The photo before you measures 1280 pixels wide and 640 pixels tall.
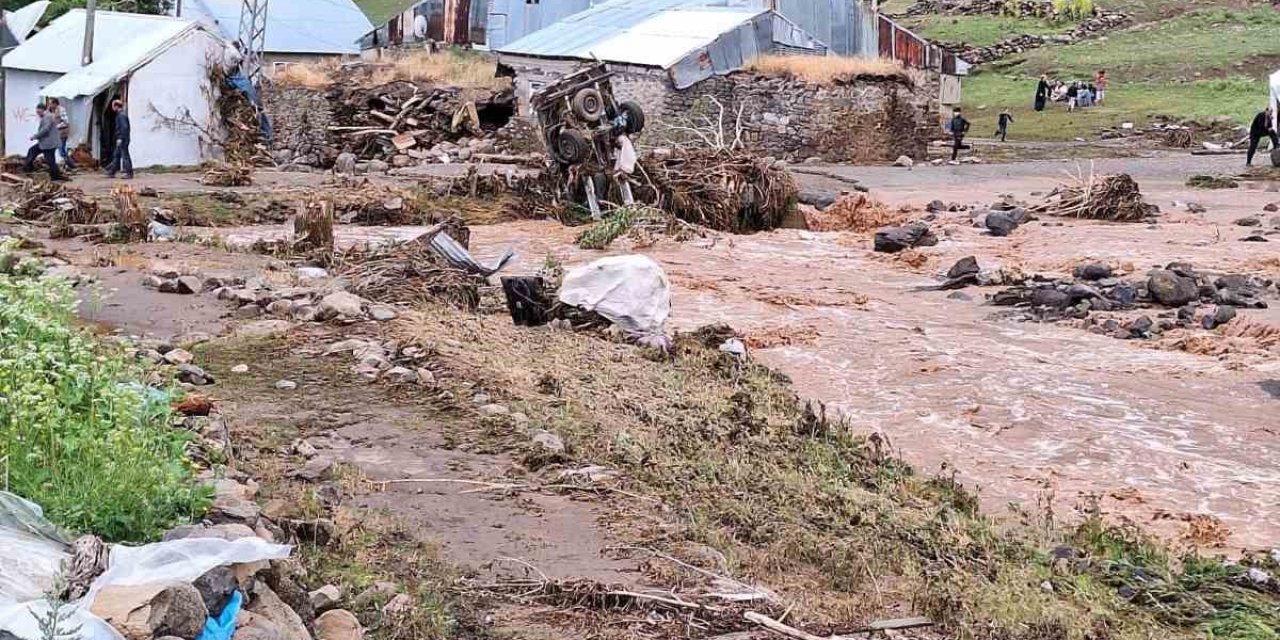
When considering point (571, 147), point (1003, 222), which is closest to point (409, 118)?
point (571, 147)

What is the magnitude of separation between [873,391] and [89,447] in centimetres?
648

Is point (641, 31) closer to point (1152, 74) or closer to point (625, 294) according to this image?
point (1152, 74)

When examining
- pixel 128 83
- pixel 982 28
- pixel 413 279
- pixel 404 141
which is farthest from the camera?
pixel 982 28

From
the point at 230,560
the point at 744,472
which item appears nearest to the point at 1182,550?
the point at 744,472

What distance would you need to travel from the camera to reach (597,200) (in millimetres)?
19125

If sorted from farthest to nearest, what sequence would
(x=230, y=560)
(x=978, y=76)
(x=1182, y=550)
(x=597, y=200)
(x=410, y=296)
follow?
(x=978, y=76), (x=597, y=200), (x=410, y=296), (x=1182, y=550), (x=230, y=560)

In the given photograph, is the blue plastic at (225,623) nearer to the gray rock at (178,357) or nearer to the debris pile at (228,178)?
the gray rock at (178,357)

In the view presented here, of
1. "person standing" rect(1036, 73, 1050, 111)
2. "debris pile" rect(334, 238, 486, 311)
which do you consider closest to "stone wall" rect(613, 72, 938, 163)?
"person standing" rect(1036, 73, 1050, 111)

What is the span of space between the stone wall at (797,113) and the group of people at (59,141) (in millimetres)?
9840

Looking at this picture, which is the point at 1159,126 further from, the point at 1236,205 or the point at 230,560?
the point at 230,560

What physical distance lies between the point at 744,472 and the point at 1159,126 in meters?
29.1

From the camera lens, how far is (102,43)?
27.4 metres

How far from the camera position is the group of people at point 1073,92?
37531 mm

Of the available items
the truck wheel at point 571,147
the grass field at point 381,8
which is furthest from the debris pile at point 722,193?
the grass field at point 381,8
